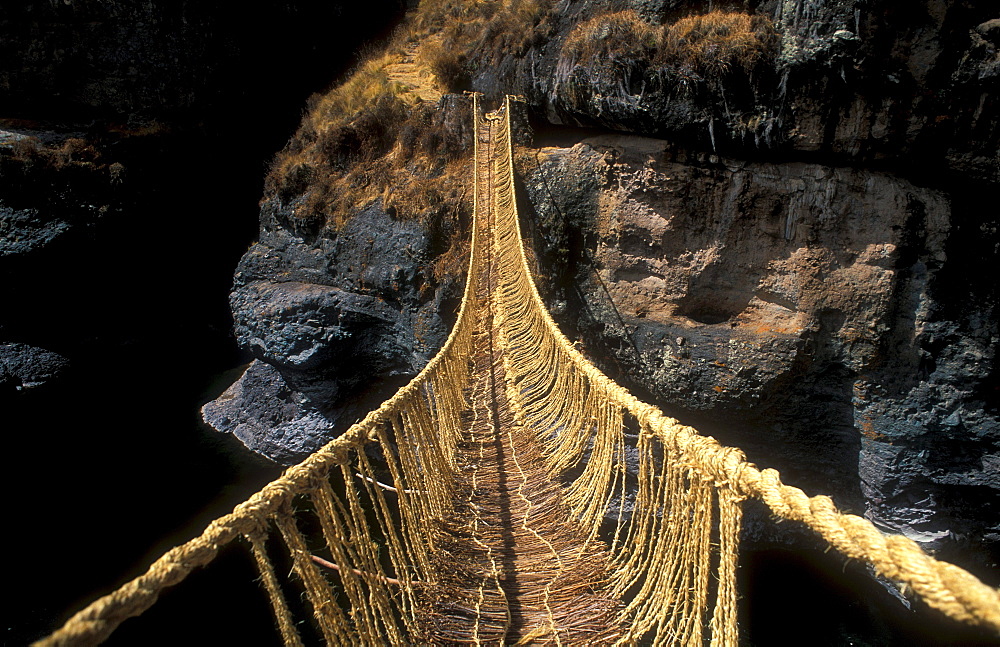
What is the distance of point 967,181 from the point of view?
162 inches

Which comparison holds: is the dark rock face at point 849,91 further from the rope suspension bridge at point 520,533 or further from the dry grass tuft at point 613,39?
the rope suspension bridge at point 520,533

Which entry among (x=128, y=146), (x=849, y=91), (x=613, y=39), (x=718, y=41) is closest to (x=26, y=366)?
(x=128, y=146)

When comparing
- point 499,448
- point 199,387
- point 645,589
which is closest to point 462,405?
point 499,448

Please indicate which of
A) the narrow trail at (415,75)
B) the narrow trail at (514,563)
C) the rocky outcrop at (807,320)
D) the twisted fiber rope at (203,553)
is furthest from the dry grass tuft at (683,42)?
the twisted fiber rope at (203,553)

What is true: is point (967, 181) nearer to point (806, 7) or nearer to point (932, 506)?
point (806, 7)

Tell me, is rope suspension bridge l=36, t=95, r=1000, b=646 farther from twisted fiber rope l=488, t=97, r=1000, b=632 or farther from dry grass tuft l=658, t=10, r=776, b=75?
dry grass tuft l=658, t=10, r=776, b=75

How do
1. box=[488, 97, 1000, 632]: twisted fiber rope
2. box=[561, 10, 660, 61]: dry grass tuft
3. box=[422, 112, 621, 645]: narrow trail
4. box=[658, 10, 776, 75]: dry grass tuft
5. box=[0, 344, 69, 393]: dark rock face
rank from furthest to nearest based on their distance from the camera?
box=[0, 344, 69, 393]: dark rock face → box=[561, 10, 660, 61]: dry grass tuft → box=[658, 10, 776, 75]: dry grass tuft → box=[422, 112, 621, 645]: narrow trail → box=[488, 97, 1000, 632]: twisted fiber rope

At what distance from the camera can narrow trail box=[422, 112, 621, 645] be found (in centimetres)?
195

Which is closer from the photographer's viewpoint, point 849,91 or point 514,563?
point 514,563

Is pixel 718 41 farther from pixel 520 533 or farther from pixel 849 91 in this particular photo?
pixel 520 533

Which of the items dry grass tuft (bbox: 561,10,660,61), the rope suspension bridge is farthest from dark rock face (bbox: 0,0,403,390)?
the rope suspension bridge

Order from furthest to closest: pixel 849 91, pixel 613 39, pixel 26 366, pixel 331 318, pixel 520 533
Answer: pixel 26 366 < pixel 331 318 < pixel 613 39 < pixel 849 91 < pixel 520 533

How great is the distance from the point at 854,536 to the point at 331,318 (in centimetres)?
704

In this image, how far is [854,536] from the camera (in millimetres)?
974
